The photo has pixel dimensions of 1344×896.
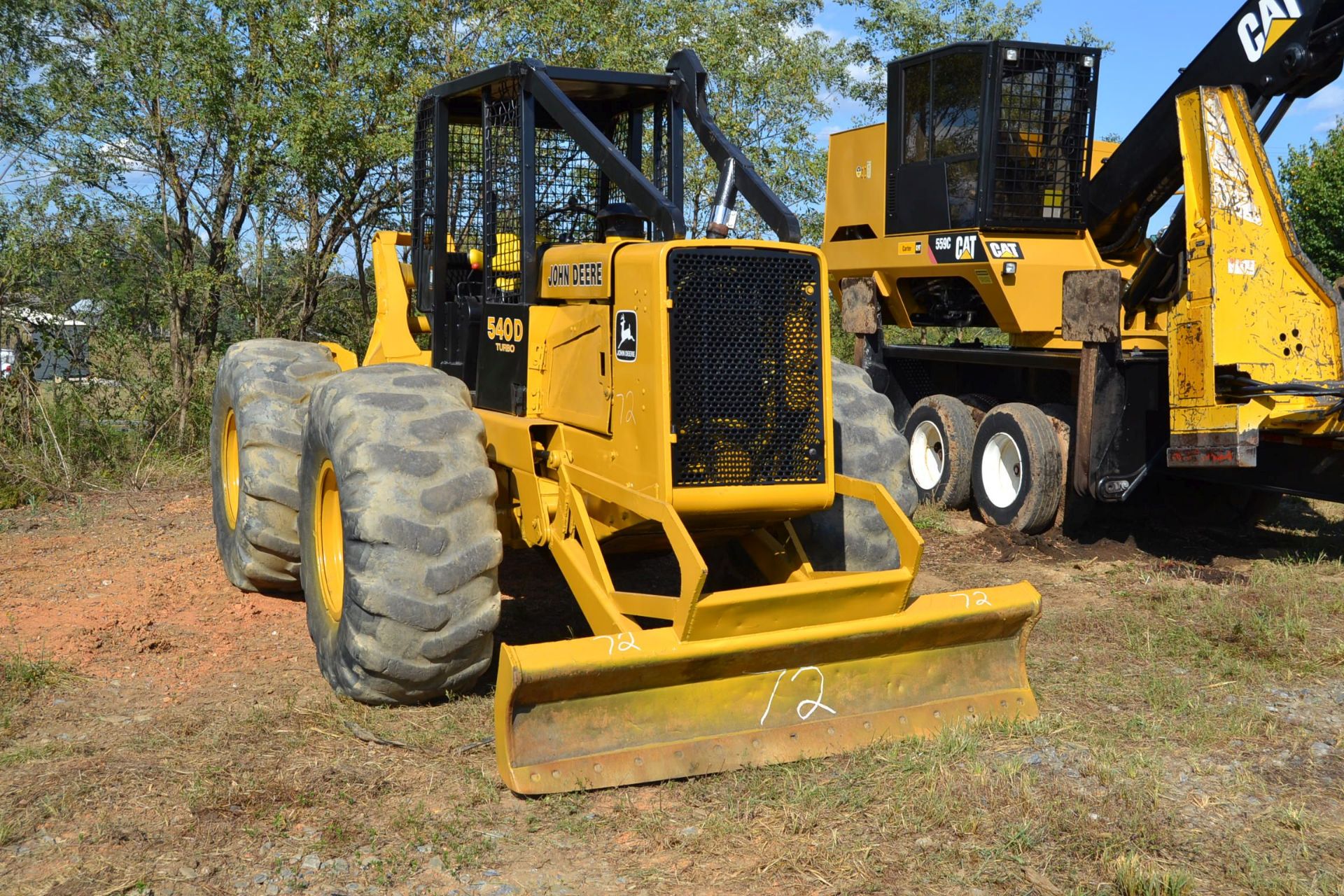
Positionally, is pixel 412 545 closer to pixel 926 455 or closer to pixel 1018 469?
pixel 1018 469

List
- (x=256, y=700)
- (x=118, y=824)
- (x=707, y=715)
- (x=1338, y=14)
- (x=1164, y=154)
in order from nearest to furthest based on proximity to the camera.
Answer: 1. (x=118, y=824)
2. (x=707, y=715)
3. (x=256, y=700)
4. (x=1338, y=14)
5. (x=1164, y=154)

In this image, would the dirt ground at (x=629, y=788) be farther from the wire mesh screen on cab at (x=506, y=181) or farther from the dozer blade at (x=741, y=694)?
the wire mesh screen on cab at (x=506, y=181)

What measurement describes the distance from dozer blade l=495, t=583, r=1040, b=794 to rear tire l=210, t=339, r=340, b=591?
8.84ft

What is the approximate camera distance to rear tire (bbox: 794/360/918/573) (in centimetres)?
536

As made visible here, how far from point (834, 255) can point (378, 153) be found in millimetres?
4301

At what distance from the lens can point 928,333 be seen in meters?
19.1

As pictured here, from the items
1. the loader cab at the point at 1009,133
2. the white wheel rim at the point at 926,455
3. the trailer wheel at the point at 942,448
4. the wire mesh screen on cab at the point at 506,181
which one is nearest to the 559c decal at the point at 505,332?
the wire mesh screen on cab at the point at 506,181

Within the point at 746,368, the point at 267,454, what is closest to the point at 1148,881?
the point at 746,368

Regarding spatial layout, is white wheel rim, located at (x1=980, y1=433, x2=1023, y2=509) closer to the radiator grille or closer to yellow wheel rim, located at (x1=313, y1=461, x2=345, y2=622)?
the radiator grille

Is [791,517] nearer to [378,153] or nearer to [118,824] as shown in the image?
[118,824]

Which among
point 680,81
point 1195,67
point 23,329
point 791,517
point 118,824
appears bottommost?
point 118,824

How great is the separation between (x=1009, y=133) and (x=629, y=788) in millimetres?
6653

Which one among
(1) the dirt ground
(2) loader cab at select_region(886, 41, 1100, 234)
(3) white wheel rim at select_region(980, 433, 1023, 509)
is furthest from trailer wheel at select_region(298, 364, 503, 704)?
(2) loader cab at select_region(886, 41, 1100, 234)

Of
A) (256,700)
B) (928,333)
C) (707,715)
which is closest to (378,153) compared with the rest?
(256,700)
